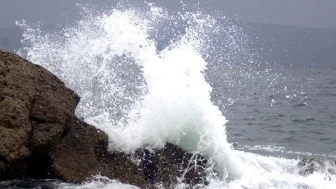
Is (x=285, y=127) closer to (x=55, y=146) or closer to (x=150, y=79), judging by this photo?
(x=150, y=79)

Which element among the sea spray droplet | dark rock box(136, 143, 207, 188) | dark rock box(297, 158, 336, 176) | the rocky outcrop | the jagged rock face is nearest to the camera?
the jagged rock face

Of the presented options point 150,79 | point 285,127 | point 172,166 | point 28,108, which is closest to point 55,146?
point 28,108

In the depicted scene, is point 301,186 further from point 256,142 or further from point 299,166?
point 256,142

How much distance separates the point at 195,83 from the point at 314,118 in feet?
49.0

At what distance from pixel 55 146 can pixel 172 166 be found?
2.03 metres

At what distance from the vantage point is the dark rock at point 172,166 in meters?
7.92

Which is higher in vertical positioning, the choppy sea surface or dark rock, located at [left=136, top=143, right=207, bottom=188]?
the choppy sea surface

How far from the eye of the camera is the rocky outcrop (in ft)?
23.1

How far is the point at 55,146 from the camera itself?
734 cm

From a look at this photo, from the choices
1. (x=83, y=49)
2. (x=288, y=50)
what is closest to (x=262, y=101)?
(x=83, y=49)

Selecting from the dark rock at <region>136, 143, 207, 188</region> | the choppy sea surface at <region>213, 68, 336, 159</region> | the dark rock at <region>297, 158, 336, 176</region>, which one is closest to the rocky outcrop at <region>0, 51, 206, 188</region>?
the dark rock at <region>136, 143, 207, 188</region>

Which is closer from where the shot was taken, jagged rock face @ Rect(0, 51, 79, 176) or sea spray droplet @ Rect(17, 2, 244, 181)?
jagged rock face @ Rect(0, 51, 79, 176)

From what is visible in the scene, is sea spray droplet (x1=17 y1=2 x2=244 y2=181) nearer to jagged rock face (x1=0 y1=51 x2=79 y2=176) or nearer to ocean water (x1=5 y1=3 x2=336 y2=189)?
ocean water (x1=5 y1=3 x2=336 y2=189)

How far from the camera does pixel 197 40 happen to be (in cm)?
1072
